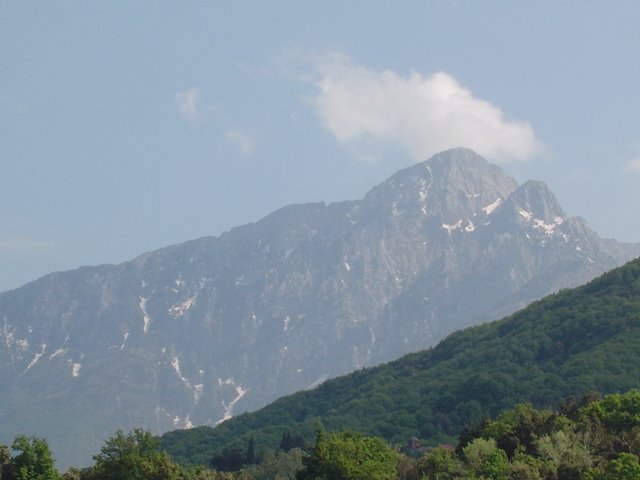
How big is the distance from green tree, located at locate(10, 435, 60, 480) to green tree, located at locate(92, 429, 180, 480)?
17.4ft

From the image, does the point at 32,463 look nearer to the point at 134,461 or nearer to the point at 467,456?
the point at 134,461

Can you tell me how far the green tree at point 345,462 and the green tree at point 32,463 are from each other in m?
21.3

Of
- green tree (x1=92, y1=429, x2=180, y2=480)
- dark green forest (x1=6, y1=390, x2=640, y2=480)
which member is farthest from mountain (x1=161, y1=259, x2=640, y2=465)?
green tree (x1=92, y1=429, x2=180, y2=480)

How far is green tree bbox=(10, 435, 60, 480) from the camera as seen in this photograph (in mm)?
85938

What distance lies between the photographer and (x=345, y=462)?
89.9 metres

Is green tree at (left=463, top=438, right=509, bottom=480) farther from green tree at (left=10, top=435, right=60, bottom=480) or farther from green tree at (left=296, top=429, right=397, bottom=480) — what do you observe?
green tree at (left=10, top=435, right=60, bottom=480)

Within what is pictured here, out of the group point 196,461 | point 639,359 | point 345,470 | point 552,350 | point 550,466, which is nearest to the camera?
point 550,466

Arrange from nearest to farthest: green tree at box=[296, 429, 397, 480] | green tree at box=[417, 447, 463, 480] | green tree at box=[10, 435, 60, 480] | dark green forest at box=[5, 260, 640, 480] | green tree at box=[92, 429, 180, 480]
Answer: dark green forest at box=[5, 260, 640, 480] → green tree at box=[10, 435, 60, 480] → green tree at box=[296, 429, 397, 480] → green tree at box=[92, 429, 180, 480] → green tree at box=[417, 447, 463, 480]

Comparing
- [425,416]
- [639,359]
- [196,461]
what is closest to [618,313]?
[639,359]

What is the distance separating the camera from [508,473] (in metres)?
83.1

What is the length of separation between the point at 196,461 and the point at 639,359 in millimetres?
74985

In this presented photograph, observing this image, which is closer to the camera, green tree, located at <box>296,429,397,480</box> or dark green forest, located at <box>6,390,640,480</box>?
dark green forest, located at <box>6,390,640,480</box>

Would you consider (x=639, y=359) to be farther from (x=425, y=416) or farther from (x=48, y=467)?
(x=48, y=467)

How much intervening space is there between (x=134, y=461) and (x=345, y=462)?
1766 centimetres
